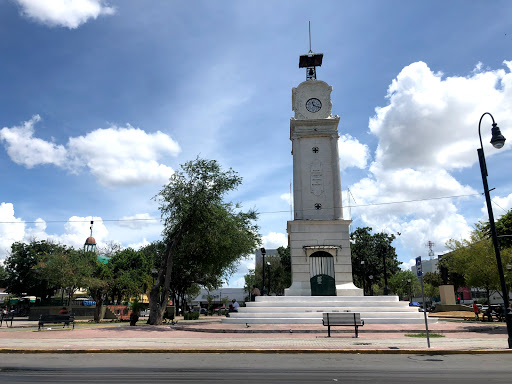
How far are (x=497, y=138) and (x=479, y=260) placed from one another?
23.9m

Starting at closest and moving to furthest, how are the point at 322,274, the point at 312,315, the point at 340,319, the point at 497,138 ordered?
the point at 497,138
the point at 340,319
the point at 312,315
the point at 322,274

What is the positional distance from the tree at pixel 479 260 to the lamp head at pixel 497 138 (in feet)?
68.8

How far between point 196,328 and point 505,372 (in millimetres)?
14546

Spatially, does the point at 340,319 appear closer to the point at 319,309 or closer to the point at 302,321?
the point at 302,321

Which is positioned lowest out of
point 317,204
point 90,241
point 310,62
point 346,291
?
point 346,291

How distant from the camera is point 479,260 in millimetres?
33844

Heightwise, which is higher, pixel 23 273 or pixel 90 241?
pixel 90 241

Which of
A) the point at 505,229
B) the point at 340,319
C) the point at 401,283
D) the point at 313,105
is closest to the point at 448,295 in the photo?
the point at 505,229

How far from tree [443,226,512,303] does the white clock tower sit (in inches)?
515

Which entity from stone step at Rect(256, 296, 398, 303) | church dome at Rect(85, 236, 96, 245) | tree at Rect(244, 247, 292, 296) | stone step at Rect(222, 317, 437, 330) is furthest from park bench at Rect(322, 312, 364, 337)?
church dome at Rect(85, 236, 96, 245)

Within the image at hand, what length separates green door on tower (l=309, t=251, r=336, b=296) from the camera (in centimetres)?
2747

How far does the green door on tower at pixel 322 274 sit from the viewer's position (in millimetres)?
27469

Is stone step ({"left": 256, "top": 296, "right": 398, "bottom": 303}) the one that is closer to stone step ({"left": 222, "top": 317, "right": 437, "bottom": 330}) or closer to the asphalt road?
stone step ({"left": 222, "top": 317, "right": 437, "bottom": 330})

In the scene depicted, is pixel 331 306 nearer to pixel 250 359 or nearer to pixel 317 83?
pixel 250 359
